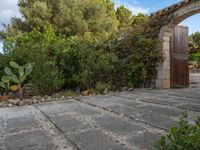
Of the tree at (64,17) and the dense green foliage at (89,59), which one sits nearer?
the dense green foliage at (89,59)

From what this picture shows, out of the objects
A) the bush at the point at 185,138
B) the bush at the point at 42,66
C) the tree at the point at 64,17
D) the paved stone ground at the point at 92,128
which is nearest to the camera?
the bush at the point at 185,138

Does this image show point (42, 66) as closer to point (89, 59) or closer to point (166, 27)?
Answer: point (89, 59)

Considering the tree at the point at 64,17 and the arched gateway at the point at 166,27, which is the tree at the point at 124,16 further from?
the arched gateway at the point at 166,27

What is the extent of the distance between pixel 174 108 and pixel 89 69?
11.2 feet

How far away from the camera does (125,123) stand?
2.88 meters

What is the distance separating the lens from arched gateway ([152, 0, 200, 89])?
663cm

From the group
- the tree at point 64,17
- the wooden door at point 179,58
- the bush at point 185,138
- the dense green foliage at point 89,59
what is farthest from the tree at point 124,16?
the bush at point 185,138

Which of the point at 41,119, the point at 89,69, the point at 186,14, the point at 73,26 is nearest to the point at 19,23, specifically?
the point at 73,26

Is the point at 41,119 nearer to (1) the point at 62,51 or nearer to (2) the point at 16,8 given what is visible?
(1) the point at 62,51

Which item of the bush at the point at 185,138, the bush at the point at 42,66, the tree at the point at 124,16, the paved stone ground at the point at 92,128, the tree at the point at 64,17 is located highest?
the tree at the point at 124,16

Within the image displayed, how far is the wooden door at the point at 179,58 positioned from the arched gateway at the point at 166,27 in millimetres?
250

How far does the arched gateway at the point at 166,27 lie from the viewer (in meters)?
6.63

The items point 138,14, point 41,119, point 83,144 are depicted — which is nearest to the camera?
point 83,144

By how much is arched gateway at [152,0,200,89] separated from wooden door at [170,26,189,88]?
25 cm
